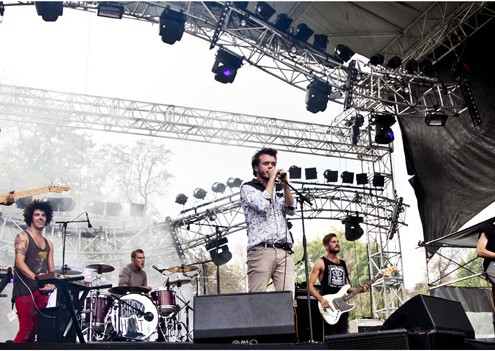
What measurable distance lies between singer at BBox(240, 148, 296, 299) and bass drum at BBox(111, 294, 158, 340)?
2914 mm

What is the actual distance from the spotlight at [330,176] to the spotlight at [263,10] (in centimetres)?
496

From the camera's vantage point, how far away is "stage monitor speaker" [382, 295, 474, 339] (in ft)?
8.72

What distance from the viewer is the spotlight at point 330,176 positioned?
12.1 m

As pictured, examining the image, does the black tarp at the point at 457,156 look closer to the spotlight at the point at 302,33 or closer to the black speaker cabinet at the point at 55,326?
the spotlight at the point at 302,33

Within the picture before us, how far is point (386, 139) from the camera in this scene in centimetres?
948

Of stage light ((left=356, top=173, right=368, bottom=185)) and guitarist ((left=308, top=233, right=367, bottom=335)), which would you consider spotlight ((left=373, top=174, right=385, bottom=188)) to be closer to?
stage light ((left=356, top=173, right=368, bottom=185))

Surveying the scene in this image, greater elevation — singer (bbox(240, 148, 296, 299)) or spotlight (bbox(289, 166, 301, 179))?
spotlight (bbox(289, 166, 301, 179))

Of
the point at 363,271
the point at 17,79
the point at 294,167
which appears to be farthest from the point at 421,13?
the point at 363,271

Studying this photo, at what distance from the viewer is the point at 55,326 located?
393 centimetres

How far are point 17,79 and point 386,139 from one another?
8319mm

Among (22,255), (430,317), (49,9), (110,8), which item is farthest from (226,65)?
(430,317)

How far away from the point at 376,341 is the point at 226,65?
625cm

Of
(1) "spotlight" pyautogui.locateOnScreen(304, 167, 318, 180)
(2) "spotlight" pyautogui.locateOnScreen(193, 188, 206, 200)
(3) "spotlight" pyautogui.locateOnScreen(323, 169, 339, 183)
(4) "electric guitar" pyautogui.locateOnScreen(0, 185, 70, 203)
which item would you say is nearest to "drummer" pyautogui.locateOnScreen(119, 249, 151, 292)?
(4) "electric guitar" pyautogui.locateOnScreen(0, 185, 70, 203)

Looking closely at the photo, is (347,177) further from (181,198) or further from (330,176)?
(181,198)
